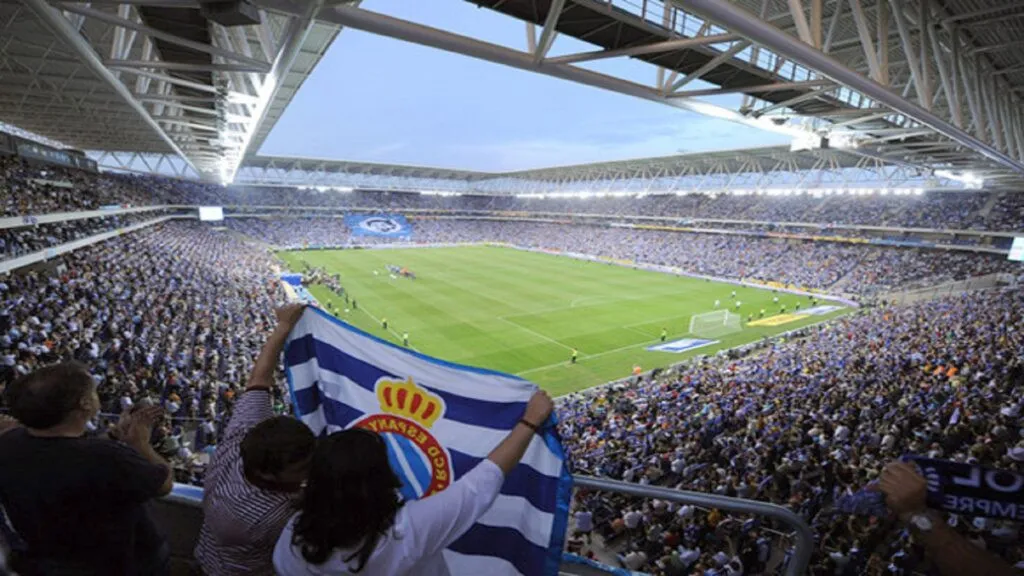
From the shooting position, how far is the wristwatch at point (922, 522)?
210cm

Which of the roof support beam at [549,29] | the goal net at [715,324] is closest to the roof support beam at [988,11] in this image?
the roof support beam at [549,29]

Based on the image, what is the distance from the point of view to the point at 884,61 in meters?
8.60

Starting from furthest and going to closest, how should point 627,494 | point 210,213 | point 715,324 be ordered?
1. point 210,213
2. point 715,324
3. point 627,494

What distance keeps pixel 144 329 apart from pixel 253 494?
1844cm

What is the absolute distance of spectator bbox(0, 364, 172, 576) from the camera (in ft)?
6.06

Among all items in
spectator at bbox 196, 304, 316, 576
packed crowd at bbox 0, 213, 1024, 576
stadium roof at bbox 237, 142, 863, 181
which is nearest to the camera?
spectator at bbox 196, 304, 316, 576

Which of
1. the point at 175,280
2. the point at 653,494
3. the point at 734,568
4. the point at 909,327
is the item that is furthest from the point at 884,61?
the point at 175,280

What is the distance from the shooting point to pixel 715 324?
29453 millimetres

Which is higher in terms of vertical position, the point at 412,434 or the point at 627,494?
the point at 412,434

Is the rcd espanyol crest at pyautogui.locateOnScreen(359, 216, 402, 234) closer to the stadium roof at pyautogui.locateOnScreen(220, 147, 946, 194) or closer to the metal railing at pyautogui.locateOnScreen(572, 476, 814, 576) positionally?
the stadium roof at pyautogui.locateOnScreen(220, 147, 946, 194)

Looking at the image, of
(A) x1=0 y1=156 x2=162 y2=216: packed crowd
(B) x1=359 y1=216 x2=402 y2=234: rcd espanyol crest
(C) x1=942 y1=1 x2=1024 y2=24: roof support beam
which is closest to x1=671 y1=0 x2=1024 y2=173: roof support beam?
(C) x1=942 y1=1 x2=1024 y2=24: roof support beam

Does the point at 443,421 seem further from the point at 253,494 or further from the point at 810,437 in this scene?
the point at 810,437

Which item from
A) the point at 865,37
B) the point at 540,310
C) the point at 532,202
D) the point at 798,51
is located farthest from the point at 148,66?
the point at 532,202

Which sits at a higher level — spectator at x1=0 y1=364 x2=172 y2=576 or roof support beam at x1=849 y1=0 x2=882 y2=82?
roof support beam at x1=849 y1=0 x2=882 y2=82
